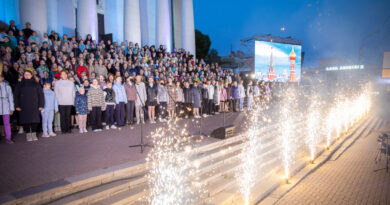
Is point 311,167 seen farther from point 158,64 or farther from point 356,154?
point 158,64

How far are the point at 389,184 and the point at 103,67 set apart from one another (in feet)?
37.7

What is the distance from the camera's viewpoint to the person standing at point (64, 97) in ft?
25.5

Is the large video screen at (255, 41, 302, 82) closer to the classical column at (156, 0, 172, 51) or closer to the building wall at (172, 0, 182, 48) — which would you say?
the building wall at (172, 0, 182, 48)

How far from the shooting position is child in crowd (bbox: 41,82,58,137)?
7445 millimetres

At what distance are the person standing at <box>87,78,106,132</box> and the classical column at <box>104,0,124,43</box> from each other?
35.9 feet

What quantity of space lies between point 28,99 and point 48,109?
2.14 feet

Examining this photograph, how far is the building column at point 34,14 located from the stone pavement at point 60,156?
8.00 metres

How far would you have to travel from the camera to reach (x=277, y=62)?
83.8 ft

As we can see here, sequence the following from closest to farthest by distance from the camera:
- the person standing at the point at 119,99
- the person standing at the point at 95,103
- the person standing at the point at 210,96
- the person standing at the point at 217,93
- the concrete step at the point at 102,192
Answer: the concrete step at the point at 102,192
the person standing at the point at 95,103
the person standing at the point at 119,99
the person standing at the point at 210,96
the person standing at the point at 217,93

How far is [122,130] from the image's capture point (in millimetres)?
8688

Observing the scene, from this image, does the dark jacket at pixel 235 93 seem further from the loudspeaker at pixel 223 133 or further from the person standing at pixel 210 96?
the loudspeaker at pixel 223 133

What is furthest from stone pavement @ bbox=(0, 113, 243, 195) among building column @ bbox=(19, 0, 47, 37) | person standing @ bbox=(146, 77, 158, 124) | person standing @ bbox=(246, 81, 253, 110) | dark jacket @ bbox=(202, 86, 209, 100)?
person standing @ bbox=(246, 81, 253, 110)

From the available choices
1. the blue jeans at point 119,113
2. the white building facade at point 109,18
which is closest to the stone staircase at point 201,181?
the blue jeans at point 119,113

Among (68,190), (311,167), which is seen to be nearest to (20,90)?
(68,190)
